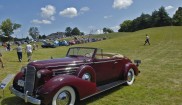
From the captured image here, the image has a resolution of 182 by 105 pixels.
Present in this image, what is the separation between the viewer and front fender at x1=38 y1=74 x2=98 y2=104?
588cm

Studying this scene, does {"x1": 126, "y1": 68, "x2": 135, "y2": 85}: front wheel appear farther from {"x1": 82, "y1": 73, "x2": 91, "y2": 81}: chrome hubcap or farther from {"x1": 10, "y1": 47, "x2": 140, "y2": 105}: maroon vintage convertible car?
{"x1": 82, "y1": 73, "x2": 91, "y2": 81}: chrome hubcap

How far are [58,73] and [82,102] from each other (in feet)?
4.35

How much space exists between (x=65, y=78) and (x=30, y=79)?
1062mm

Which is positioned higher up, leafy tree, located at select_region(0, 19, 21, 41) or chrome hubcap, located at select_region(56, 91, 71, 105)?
leafy tree, located at select_region(0, 19, 21, 41)

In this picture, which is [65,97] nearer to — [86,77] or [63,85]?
[63,85]

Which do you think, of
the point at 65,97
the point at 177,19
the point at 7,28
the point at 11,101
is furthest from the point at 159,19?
the point at 65,97

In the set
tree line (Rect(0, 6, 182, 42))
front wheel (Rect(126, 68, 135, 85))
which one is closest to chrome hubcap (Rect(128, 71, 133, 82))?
front wheel (Rect(126, 68, 135, 85))

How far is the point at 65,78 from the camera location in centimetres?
625

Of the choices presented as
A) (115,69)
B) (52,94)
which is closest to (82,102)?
(52,94)

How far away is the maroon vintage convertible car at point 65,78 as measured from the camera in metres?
6.04

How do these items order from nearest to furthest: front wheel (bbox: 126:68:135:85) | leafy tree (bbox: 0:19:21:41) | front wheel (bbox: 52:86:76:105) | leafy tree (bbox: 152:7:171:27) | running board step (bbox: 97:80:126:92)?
1. front wheel (bbox: 52:86:76:105)
2. running board step (bbox: 97:80:126:92)
3. front wheel (bbox: 126:68:135:85)
4. leafy tree (bbox: 0:19:21:41)
5. leafy tree (bbox: 152:7:171:27)

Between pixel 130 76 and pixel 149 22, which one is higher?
pixel 149 22

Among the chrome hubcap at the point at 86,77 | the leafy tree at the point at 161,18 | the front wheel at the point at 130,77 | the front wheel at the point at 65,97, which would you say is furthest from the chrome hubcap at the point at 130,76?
the leafy tree at the point at 161,18

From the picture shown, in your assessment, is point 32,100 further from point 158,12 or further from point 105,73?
point 158,12
